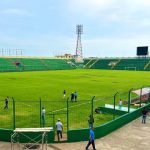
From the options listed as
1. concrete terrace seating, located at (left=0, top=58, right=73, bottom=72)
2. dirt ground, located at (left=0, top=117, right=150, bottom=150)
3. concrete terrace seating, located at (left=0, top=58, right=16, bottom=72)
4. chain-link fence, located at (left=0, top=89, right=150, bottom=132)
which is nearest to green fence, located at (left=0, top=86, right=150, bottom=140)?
chain-link fence, located at (left=0, top=89, right=150, bottom=132)

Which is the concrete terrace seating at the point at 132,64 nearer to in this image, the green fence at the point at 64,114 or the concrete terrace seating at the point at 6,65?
the concrete terrace seating at the point at 6,65

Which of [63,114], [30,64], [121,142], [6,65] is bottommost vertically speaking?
[121,142]

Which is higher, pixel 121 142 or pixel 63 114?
pixel 63 114

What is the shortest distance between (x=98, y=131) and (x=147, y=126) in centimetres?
468

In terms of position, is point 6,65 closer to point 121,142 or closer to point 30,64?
point 30,64

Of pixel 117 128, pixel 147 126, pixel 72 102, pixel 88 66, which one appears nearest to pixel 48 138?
pixel 117 128

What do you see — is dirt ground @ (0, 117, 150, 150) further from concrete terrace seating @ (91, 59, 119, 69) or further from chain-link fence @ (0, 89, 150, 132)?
concrete terrace seating @ (91, 59, 119, 69)

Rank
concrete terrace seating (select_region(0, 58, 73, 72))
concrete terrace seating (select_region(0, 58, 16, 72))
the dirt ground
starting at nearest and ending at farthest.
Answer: the dirt ground, concrete terrace seating (select_region(0, 58, 16, 72)), concrete terrace seating (select_region(0, 58, 73, 72))

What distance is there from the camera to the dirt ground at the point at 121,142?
1550cm

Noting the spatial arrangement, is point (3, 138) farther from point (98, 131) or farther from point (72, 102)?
point (72, 102)

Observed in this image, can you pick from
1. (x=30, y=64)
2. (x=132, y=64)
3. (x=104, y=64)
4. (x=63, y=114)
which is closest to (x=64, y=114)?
(x=63, y=114)

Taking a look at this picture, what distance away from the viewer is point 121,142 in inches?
646

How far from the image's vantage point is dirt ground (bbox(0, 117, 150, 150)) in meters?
15.5

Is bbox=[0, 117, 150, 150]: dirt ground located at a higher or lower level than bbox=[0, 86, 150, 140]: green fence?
lower
